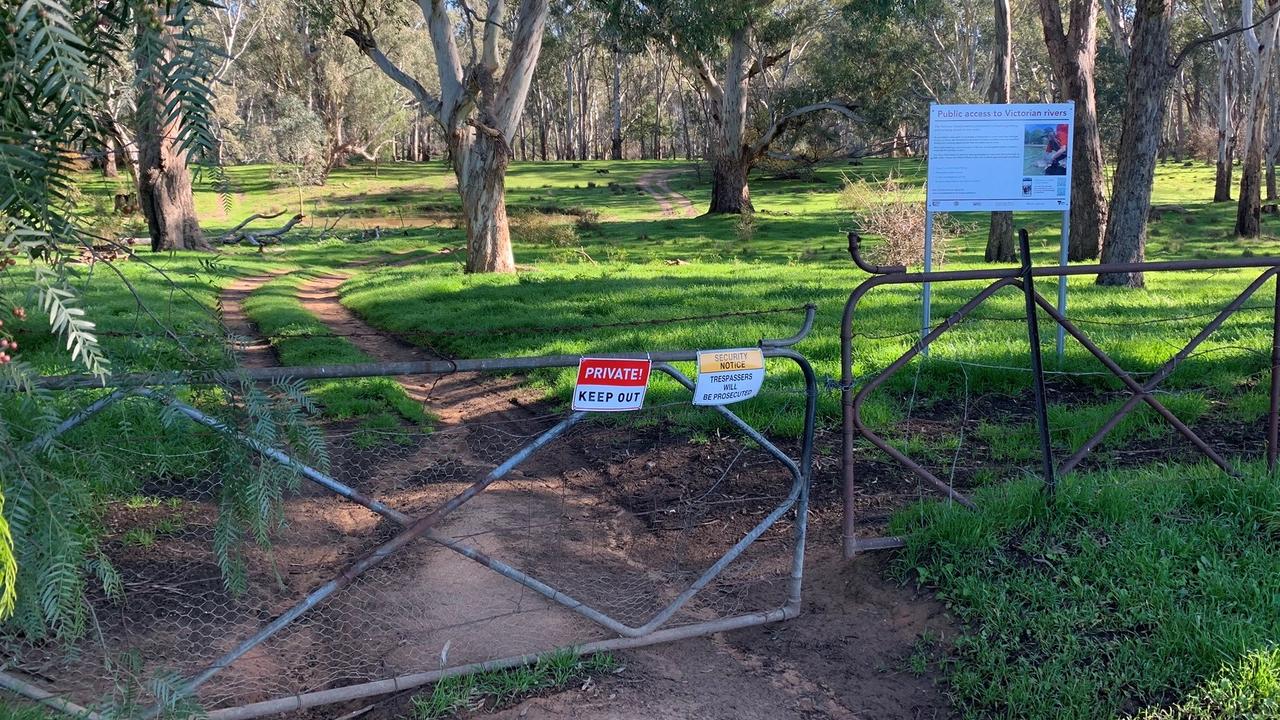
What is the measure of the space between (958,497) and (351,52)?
53537 mm

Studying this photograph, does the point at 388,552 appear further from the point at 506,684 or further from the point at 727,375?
the point at 727,375

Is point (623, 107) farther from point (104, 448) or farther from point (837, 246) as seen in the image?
point (104, 448)

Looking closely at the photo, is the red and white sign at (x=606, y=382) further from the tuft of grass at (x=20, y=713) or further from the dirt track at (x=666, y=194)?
the dirt track at (x=666, y=194)

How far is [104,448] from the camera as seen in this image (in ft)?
14.1

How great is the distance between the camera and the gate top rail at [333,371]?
307 cm

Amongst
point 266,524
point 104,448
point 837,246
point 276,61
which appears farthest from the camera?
point 276,61

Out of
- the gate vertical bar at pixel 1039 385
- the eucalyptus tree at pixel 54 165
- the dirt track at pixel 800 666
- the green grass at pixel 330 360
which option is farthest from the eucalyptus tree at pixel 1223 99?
the eucalyptus tree at pixel 54 165

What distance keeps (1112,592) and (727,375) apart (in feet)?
6.51

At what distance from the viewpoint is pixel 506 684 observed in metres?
4.25

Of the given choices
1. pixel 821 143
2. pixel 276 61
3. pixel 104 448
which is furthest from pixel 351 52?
pixel 104 448

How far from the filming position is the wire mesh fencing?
344cm

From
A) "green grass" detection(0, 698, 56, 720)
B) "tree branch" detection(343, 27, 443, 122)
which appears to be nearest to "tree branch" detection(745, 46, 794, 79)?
"tree branch" detection(343, 27, 443, 122)

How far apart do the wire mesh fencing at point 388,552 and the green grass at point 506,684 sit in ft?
0.22

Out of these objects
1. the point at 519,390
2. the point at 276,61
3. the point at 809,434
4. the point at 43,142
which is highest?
the point at 276,61
